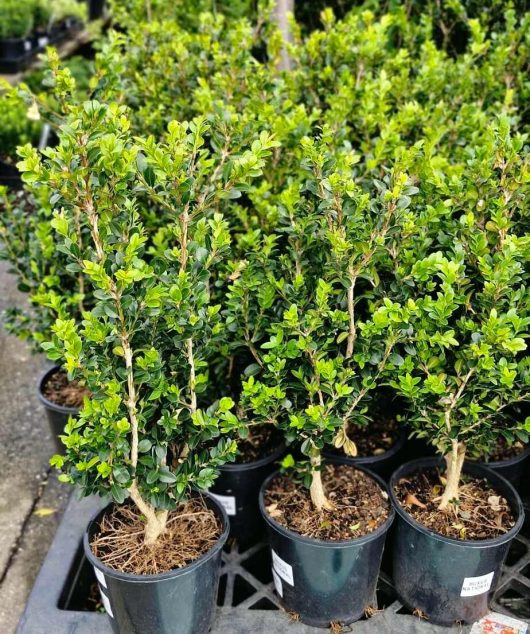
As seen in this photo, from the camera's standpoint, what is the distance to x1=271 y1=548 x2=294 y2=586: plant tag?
233 cm

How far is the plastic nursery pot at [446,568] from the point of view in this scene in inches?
88.6

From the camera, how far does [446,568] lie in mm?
2295

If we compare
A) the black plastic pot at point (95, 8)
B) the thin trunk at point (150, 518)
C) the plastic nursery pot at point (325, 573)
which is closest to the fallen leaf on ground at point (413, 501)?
the plastic nursery pot at point (325, 573)

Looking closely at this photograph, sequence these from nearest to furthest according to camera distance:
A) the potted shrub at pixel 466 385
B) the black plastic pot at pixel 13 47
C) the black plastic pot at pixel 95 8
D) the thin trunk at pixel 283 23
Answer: the potted shrub at pixel 466 385 → the thin trunk at pixel 283 23 → the black plastic pot at pixel 13 47 → the black plastic pot at pixel 95 8

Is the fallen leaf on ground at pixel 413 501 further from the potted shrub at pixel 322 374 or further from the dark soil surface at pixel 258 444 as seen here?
the dark soil surface at pixel 258 444

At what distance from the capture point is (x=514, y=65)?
3.55 m

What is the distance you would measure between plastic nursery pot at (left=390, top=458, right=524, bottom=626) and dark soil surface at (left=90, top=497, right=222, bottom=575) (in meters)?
0.65

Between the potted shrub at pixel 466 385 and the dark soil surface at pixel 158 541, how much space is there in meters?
0.67

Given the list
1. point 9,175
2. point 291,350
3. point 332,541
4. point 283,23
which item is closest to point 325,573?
point 332,541

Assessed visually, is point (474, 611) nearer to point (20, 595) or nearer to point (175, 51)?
point (20, 595)

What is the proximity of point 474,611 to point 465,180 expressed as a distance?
1492mm

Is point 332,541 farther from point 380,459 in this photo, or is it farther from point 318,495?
point 380,459

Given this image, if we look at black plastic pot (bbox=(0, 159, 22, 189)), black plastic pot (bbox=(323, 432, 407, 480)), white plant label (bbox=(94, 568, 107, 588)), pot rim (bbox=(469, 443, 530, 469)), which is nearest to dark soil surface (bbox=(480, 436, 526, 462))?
pot rim (bbox=(469, 443, 530, 469))

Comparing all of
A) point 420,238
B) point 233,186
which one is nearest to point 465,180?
point 420,238
